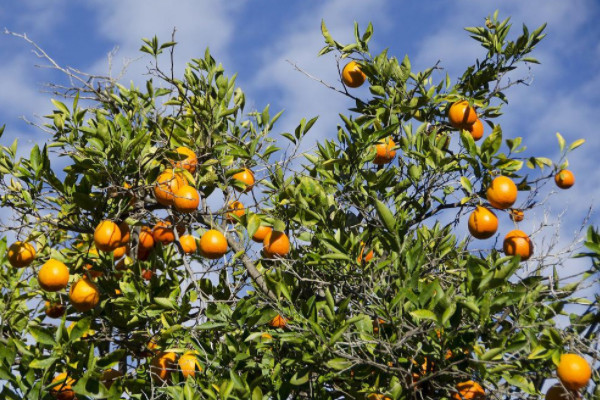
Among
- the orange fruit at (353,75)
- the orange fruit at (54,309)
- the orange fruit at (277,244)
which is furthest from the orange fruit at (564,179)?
the orange fruit at (54,309)

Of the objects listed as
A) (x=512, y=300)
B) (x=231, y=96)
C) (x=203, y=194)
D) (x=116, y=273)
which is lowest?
(x=512, y=300)

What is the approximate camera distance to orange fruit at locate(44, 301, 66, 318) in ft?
17.5

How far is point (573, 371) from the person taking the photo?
3.22 metres

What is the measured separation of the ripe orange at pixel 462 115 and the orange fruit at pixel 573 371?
80.4 inches

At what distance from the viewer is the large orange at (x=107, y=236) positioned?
4.25 meters

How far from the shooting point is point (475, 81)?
5293 mm

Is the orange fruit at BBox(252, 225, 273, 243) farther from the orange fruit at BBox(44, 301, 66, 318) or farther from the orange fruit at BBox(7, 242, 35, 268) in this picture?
the orange fruit at BBox(44, 301, 66, 318)

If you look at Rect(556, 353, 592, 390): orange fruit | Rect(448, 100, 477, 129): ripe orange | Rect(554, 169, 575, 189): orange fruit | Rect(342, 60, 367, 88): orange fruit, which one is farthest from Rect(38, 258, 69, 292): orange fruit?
Rect(554, 169, 575, 189): orange fruit

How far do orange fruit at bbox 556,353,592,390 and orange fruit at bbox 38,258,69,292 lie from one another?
10.1 feet

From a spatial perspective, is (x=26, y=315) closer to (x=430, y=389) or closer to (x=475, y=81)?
(x=430, y=389)

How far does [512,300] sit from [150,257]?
9.17 feet

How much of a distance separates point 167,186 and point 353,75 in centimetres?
179

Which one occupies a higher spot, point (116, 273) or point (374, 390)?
point (116, 273)

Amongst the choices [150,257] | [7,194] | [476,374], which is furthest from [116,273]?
[476,374]
